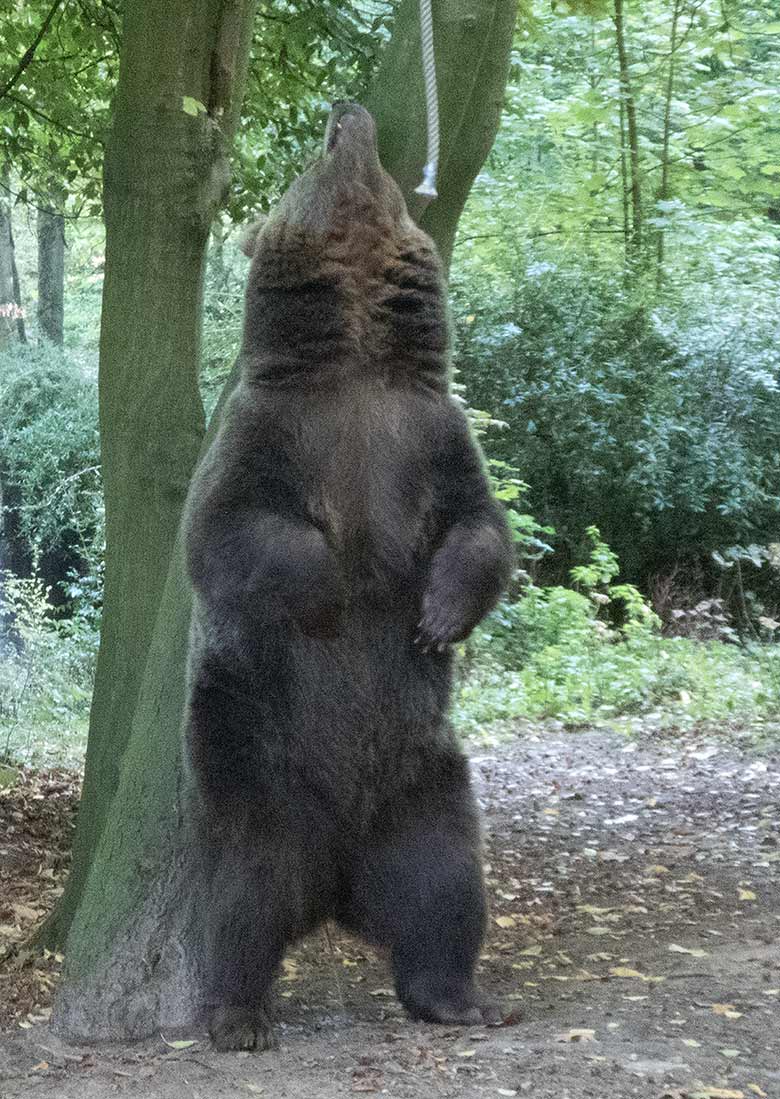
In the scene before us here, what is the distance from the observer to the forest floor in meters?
3.68

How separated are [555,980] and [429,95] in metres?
3.08

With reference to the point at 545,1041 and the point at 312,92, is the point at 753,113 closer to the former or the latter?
the point at 312,92

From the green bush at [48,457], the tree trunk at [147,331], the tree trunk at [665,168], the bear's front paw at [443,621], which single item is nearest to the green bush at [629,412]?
the tree trunk at [665,168]

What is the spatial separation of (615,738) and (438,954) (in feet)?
21.0

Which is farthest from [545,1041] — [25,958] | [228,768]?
[25,958]

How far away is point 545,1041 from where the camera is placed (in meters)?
3.94

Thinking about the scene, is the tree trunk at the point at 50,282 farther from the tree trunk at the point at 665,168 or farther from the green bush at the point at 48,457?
the tree trunk at the point at 665,168

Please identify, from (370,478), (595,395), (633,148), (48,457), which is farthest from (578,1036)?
(633,148)

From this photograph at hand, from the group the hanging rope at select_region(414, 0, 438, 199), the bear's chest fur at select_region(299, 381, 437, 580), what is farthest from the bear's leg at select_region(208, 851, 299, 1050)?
the hanging rope at select_region(414, 0, 438, 199)

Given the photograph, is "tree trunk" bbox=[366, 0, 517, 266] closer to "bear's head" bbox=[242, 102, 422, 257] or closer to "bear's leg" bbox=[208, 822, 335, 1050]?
"bear's head" bbox=[242, 102, 422, 257]

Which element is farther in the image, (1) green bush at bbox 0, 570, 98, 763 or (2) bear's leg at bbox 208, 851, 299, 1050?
(1) green bush at bbox 0, 570, 98, 763

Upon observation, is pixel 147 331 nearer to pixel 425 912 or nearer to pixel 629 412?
pixel 425 912

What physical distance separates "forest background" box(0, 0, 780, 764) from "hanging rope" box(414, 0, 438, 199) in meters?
7.26

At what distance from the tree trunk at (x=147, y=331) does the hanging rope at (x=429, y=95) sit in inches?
60.7
